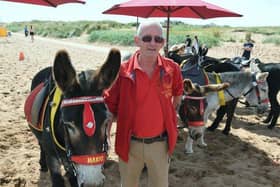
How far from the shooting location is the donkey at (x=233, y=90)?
6.22 meters

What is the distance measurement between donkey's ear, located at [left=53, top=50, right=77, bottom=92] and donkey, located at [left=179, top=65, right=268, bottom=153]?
157 inches

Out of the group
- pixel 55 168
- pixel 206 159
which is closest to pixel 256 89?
pixel 206 159

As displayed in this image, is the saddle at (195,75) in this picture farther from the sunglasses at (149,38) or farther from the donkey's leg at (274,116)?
the donkey's leg at (274,116)

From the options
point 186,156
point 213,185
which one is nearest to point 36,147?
point 186,156

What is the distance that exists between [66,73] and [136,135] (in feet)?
3.06

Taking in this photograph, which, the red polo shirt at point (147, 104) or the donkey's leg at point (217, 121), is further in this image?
the donkey's leg at point (217, 121)

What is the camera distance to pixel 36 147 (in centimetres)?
616

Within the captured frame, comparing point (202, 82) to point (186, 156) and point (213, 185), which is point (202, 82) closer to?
point (186, 156)

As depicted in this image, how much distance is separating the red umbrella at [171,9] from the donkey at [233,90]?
149 cm

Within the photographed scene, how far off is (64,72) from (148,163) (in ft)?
4.22

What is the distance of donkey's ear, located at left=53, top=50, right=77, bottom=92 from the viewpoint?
2.54 m

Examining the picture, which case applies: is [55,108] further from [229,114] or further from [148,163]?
[229,114]

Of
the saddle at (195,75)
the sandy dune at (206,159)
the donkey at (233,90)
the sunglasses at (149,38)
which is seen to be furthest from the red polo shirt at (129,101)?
the donkey at (233,90)

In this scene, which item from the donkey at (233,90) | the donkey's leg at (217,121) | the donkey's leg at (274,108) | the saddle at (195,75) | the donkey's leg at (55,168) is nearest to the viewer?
the donkey's leg at (55,168)
